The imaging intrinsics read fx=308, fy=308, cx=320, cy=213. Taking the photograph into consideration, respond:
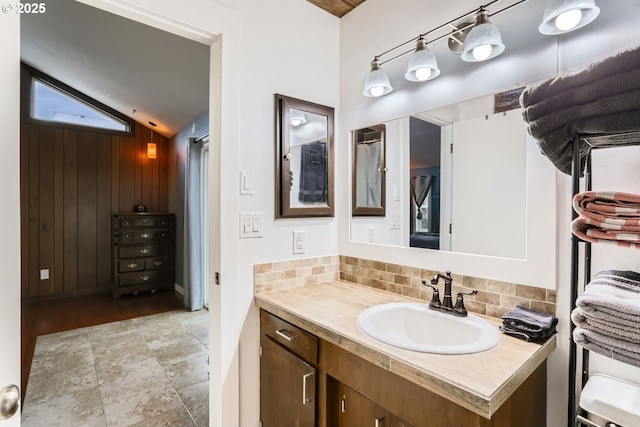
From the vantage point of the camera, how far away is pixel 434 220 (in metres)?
1.50

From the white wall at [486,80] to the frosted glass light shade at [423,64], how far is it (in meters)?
0.06

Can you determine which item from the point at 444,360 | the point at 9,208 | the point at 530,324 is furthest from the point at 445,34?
the point at 9,208

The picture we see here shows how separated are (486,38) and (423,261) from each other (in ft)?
3.18

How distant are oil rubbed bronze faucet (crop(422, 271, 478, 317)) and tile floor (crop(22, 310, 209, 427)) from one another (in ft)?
5.16

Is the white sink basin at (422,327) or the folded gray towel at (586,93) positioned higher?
the folded gray towel at (586,93)

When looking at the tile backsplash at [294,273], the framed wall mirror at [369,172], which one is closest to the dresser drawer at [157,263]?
the tile backsplash at [294,273]

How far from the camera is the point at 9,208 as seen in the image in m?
0.60

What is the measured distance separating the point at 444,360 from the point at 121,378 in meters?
2.48

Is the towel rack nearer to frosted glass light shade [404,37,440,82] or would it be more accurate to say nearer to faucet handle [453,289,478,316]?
faucet handle [453,289,478,316]

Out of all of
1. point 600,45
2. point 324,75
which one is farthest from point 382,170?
point 600,45

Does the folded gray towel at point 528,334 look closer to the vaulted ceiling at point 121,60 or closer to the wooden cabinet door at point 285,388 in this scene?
the wooden cabinet door at point 285,388

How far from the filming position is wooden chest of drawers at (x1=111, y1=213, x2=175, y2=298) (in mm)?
4328

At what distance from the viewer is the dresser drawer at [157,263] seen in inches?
178

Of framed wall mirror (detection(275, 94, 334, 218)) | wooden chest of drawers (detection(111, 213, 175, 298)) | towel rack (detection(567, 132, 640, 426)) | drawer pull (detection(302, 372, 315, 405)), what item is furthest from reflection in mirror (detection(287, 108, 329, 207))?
wooden chest of drawers (detection(111, 213, 175, 298))
